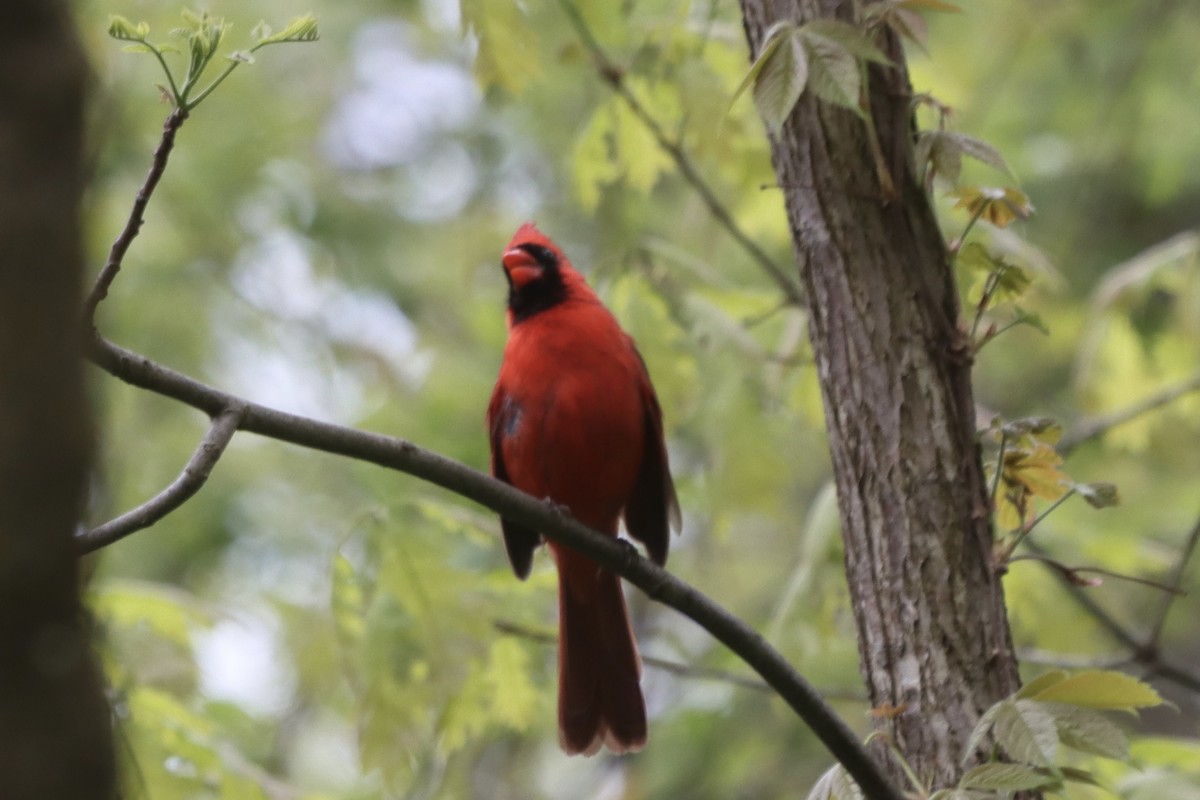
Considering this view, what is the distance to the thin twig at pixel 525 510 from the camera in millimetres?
2027

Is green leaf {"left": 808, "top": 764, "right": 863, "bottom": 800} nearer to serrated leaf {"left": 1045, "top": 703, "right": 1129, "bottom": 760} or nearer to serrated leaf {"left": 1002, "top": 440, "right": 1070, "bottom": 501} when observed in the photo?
serrated leaf {"left": 1045, "top": 703, "right": 1129, "bottom": 760}

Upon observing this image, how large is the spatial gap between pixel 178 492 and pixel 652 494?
6.90ft

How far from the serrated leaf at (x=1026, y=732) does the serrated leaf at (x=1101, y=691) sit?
47 millimetres

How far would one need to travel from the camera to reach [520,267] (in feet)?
13.2

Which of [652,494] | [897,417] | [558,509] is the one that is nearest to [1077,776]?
[897,417]

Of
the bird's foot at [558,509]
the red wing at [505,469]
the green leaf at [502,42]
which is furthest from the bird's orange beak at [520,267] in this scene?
the green leaf at [502,42]

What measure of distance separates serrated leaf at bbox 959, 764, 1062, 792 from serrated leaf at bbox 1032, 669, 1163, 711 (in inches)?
5.2

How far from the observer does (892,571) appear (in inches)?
95.0

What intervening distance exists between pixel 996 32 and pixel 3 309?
247 inches

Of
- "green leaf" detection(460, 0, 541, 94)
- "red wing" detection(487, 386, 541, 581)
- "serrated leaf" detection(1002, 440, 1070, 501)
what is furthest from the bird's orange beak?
"serrated leaf" detection(1002, 440, 1070, 501)

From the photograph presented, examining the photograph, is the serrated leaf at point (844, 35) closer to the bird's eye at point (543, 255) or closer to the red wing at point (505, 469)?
the red wing at point (505, 469)

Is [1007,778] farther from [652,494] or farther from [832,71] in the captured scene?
[652,494]

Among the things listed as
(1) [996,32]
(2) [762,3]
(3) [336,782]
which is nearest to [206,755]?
(2) [762,3]

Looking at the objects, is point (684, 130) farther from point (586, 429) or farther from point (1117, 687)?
point (1117, 687)
